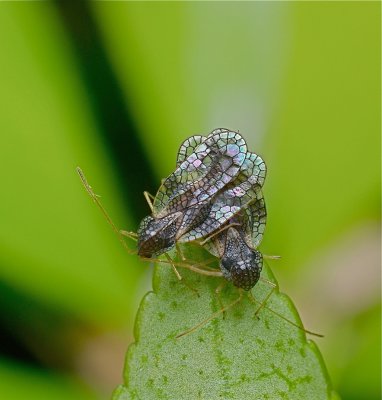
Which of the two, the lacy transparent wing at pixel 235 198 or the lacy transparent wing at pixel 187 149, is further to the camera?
the lacy transparent wing at pixel 187 149

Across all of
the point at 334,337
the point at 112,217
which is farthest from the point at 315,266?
the point at 112,217

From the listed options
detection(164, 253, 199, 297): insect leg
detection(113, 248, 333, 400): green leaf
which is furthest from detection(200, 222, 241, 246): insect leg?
detection(113, 248, 333, 400): green leaf

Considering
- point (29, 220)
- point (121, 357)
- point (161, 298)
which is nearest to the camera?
point (161, 298)

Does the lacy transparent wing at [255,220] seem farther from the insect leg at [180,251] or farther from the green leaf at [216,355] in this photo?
the green leaf at [216,355]

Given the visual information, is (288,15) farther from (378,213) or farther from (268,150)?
(378,213)

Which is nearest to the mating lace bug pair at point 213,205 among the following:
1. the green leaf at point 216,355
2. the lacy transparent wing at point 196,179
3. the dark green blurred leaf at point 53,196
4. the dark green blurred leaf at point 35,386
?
the lacy transparent wing at point 196,179

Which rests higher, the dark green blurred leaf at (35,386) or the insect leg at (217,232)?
the insect leg at (217,232)

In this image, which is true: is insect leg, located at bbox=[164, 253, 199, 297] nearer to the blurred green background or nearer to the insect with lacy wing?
the insect with lacy wing

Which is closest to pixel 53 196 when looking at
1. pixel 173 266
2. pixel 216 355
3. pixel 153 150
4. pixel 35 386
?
pixel 153 150
